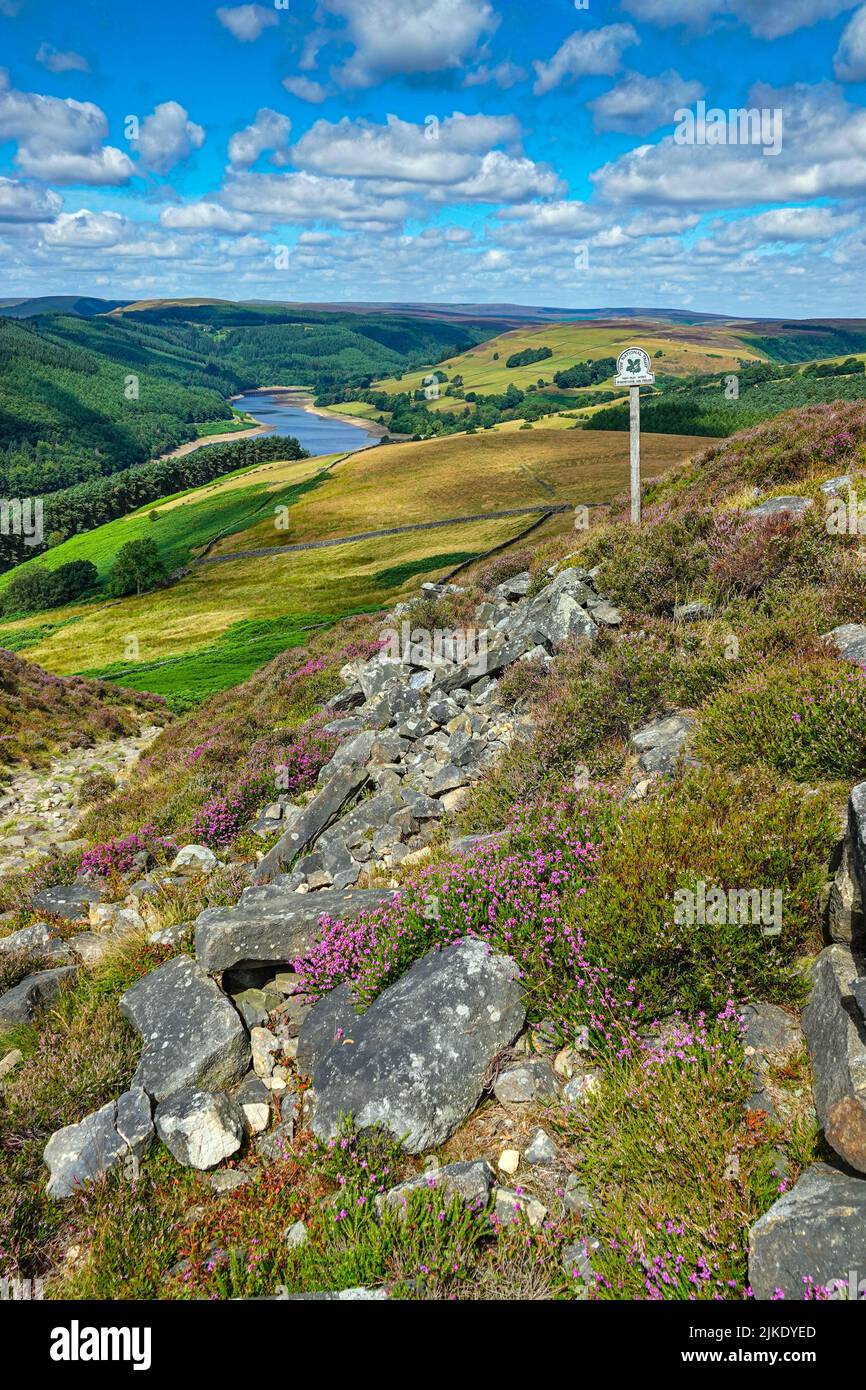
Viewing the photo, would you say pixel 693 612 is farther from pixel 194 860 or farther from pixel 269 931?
pixel 194 860

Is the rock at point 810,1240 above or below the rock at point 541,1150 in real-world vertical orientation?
above

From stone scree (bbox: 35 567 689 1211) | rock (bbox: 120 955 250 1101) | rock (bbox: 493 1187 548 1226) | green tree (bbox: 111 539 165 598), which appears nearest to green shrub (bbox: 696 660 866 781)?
stone scree (bbox: 35 567 689 1211)

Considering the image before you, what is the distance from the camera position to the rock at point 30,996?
7.37 meters

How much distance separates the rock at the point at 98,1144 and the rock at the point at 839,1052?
4.59 metres

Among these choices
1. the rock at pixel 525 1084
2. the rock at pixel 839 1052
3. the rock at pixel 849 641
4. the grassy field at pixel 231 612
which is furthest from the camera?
the grassy field at pixel 231 612

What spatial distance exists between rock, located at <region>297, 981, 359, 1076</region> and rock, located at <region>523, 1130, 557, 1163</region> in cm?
164

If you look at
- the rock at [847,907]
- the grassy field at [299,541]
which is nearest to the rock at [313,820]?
the rock at [847,907]

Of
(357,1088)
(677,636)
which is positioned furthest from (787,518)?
(357,1088)

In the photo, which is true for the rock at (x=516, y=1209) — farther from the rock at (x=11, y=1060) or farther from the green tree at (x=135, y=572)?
the green tree at (x=135, y=572)

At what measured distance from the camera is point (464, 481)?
10594cm

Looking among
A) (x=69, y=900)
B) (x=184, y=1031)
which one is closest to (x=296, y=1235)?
(x=184, y=1031)

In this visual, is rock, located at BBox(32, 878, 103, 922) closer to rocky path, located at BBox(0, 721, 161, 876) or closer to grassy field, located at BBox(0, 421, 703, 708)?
rocky path, located at BBox(0, 721, 161, 876)

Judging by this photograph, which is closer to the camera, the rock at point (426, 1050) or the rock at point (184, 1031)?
the rock at point (426, 1050)

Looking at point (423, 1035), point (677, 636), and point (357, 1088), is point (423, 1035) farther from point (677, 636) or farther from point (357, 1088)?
point (677, 636)
